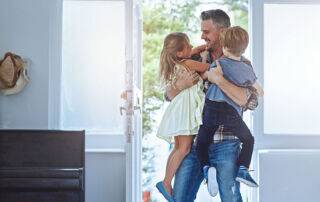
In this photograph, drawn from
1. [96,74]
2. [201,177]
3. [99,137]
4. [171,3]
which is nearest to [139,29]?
[96,74]

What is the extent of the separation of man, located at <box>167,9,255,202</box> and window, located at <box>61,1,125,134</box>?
85cm

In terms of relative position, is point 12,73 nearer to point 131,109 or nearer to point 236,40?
point 131,109

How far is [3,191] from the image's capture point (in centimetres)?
350

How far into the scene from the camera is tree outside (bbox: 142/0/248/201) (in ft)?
18.2

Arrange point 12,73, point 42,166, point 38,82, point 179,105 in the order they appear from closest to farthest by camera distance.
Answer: point 179,105 < point 42,166 < point 12,73 < point 38,82

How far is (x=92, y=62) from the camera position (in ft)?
13.3

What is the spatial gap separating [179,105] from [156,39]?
10.1ft

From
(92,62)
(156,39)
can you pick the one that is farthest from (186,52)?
(156,39)

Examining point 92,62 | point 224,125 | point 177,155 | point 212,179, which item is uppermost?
point 92,62

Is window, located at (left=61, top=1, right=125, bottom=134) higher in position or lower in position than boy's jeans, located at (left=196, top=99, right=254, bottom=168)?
higher

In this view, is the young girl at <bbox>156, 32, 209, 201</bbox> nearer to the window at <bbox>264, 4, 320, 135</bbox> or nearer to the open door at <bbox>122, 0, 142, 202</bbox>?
the open door at <bbox>122, 0, 142, 202</bbox>

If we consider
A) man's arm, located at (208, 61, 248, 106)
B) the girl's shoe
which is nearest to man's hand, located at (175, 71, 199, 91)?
man's arm, located at (208, 61, 248, 106)

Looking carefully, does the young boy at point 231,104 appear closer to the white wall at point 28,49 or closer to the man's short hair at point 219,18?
the man's short hair at point 219,18

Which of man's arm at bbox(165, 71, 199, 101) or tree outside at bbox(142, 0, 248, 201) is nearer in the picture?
man's arm at bbox(165, 71, 199, 101)
